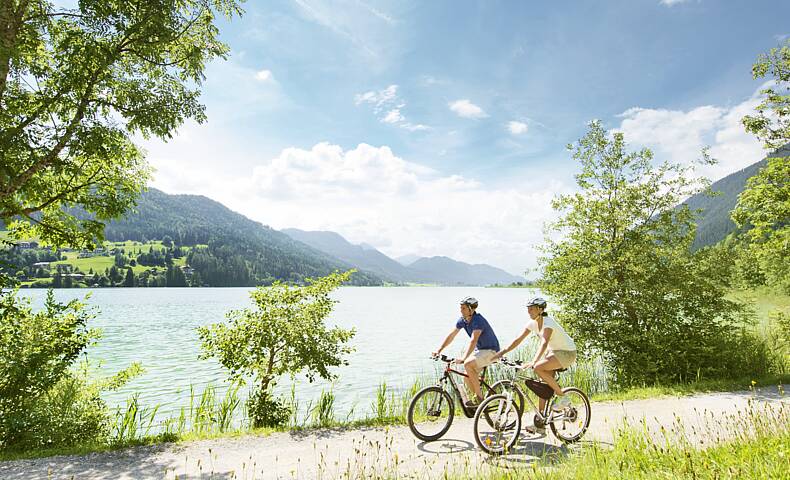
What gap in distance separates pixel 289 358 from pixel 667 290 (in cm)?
1166

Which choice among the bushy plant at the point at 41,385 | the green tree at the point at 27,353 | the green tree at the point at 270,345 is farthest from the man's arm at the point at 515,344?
the green tree at the point at 27,353

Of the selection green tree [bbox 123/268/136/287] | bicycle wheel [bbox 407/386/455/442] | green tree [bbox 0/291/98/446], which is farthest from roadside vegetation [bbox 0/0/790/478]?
green tree [bbox 123/268/136/287]

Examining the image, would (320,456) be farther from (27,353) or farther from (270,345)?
(27,353)

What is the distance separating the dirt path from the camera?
6359mm

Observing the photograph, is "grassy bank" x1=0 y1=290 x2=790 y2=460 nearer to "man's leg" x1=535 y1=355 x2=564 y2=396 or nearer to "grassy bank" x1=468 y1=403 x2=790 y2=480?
"man's leg" x1=535 y1=355 x2=564 y2=396

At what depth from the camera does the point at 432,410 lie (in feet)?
25.7

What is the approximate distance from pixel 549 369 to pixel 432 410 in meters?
2.30

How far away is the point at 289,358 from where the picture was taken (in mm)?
9625

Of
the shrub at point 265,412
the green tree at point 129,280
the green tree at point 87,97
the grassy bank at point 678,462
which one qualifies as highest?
the green tree at point 87,97

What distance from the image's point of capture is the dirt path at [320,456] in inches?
250

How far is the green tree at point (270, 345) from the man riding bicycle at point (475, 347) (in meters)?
3.05

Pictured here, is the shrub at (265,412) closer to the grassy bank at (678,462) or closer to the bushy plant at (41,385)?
the bushy plant at (41,385)

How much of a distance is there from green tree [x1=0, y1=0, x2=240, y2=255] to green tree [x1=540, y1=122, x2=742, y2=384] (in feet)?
41.7

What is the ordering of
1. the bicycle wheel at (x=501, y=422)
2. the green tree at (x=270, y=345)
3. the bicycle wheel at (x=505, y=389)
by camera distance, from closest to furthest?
the bicycle wheel at (x=501, y=422)
the bicycle wheel at (x=505, y=389)
the green tree at (x=270, y=345)
